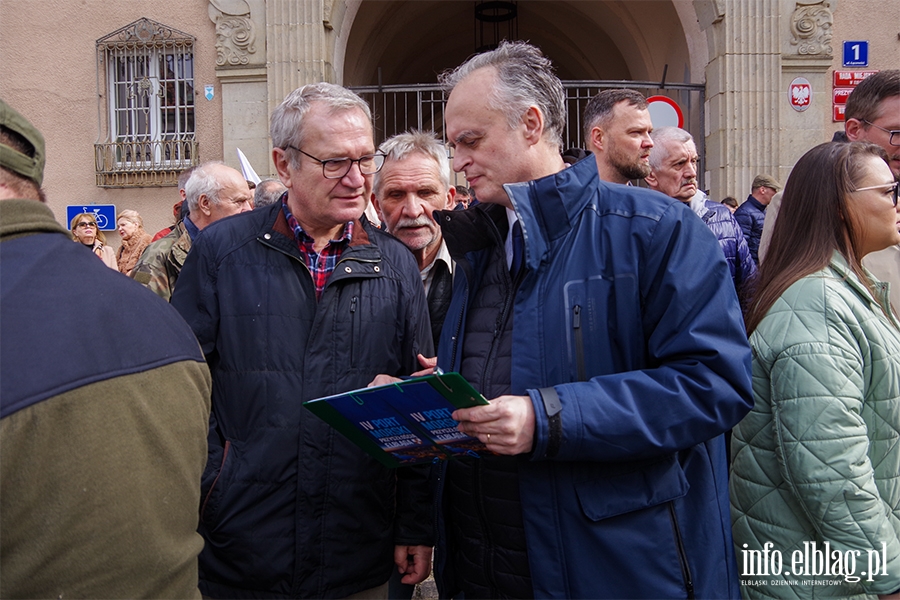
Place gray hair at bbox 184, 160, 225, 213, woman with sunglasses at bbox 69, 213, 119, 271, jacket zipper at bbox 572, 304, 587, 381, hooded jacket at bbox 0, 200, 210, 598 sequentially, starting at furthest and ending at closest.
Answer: woman with sunglasses at bbox 69, 213, 119, 271
gray hair at bbox 184, 160, 225, 213
jacket zipper at bbox 572, 304, 587, 381
hooded jacket at bbox 0, 200, 210, 598

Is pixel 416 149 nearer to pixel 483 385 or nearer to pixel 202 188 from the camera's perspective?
pixel 483 385

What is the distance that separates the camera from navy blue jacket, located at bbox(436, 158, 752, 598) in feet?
5.68

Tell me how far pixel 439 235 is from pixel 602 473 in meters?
1.68

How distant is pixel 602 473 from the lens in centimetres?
180

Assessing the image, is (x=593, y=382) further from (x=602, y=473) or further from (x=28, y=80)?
(x=28, y=80)

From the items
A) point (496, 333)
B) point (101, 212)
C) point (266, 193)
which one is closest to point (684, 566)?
point (496, 333)

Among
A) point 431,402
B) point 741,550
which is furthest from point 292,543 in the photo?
point 741,550

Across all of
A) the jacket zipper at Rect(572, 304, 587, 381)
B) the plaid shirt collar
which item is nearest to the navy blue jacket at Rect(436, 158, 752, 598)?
the jacket zipper at Rect(572, 304, 587, 381)

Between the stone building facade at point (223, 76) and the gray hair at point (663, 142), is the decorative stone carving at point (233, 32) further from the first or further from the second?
the gray hair at point (663, 142)

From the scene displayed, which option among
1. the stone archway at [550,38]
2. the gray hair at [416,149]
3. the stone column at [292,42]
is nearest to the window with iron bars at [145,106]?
the stone column at [292,42]

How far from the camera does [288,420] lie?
2.26m

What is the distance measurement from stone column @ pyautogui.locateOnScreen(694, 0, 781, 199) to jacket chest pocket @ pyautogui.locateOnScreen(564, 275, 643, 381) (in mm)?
8750

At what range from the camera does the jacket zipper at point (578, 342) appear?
1833mm

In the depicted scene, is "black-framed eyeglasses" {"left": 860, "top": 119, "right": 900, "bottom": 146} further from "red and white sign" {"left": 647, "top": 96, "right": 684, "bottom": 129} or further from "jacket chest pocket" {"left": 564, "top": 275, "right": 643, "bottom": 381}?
"red and white sign" {"left": 647, "top": 96, "right": 684, "bottom": 129}
